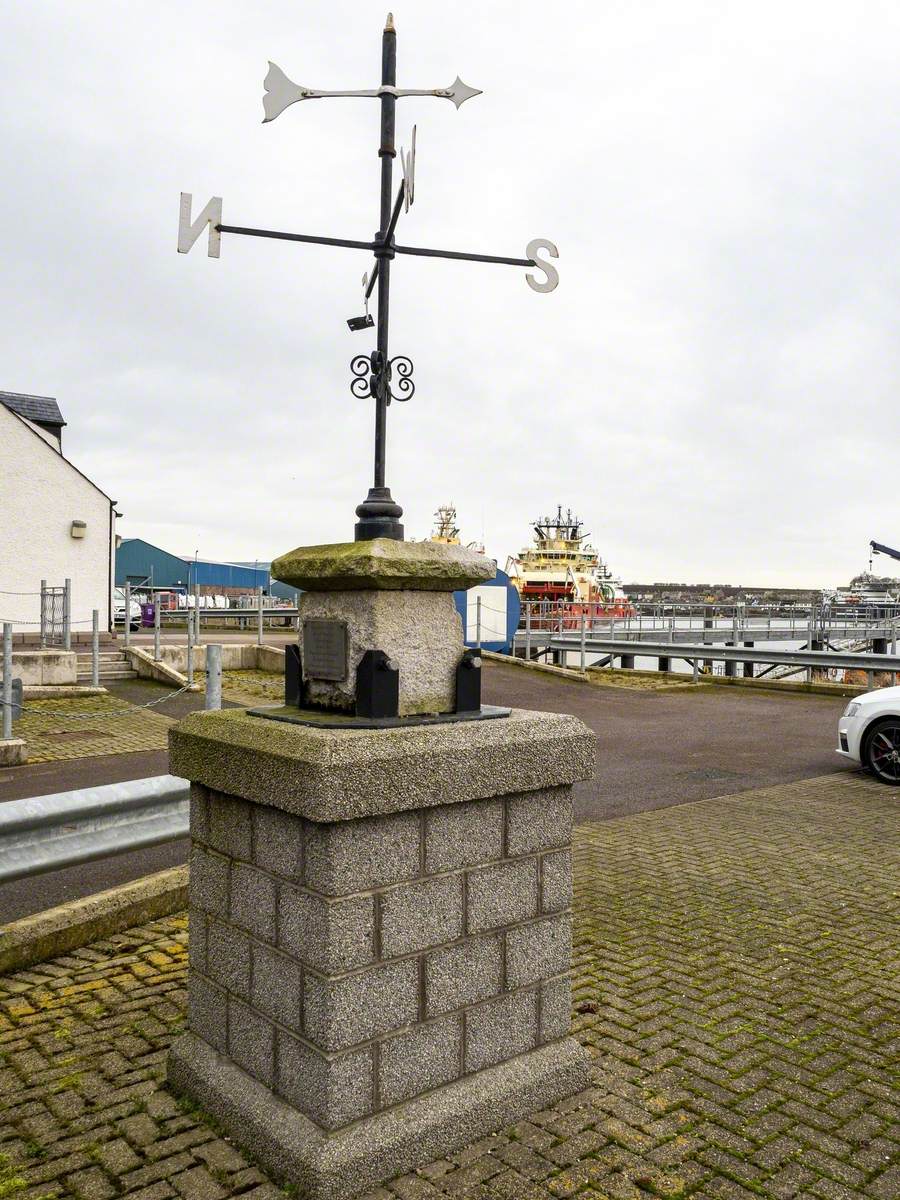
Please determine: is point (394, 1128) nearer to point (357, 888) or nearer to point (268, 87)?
point (357, 888)

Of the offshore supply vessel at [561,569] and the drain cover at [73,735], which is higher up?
the offshore supply vessel at [561,569]

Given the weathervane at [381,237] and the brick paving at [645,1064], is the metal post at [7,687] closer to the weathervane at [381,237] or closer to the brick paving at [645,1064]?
the brick paving at [645,1064]

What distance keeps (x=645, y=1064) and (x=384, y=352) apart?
321cm

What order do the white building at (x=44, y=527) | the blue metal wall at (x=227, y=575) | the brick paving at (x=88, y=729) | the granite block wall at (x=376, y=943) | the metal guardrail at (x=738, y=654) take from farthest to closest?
the blue metal wall at (x=227, y=575) < the white building at (x=44, y=527) < the metal guardrail at (x=738, y=654) < the brick paving at (x=88, y=729) < the granite block wall at (x=376, y=943)

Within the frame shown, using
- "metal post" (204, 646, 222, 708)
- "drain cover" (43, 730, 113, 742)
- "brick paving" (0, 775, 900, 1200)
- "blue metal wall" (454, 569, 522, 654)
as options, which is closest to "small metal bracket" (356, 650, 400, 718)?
"brick paving" (0, 775, 900, 1200)

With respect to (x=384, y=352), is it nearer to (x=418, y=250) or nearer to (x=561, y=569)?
(x=418, y=250)

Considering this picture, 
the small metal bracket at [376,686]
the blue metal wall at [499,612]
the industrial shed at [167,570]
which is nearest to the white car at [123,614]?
the industrial shed at [167,570]

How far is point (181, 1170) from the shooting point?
315 cm

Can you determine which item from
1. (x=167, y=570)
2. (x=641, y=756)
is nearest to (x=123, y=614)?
(x=167, y=570)

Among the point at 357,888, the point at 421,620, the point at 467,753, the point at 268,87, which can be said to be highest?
the point at 268,87

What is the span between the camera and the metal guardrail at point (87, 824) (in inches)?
159

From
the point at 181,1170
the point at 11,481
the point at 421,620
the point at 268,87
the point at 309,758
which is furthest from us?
the point at 11,481

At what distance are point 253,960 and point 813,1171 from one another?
6.93ft

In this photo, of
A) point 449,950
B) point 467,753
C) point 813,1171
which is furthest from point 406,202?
point 813,1171
